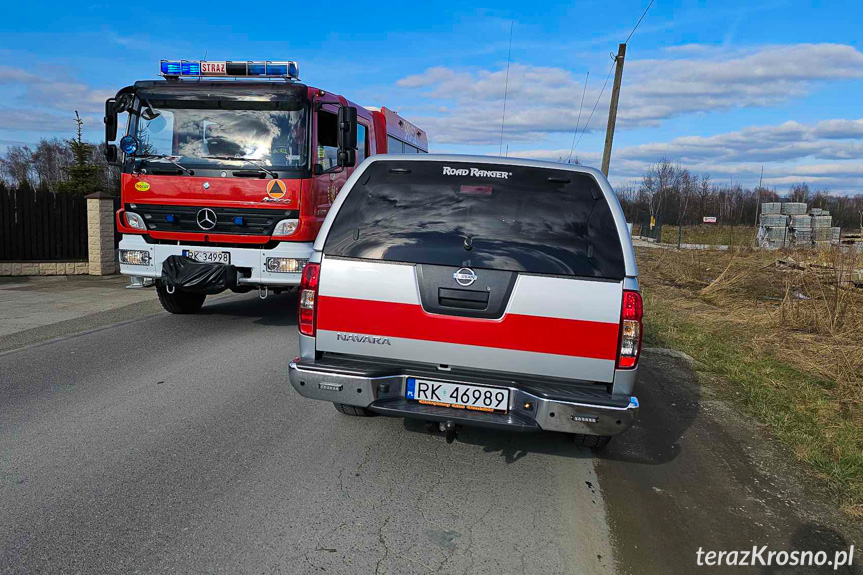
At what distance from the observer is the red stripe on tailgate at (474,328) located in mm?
3727

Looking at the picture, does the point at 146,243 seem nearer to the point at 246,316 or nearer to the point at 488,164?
the point at 246,316

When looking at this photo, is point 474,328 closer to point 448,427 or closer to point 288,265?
point 448,427

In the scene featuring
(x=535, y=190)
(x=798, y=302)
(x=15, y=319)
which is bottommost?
(x=15, y=319)

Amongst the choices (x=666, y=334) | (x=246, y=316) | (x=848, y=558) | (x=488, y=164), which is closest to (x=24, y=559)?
(x=488, y=164)

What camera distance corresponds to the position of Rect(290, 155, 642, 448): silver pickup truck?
3725 millimetres

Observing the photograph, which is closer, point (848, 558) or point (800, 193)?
point (848, 558)

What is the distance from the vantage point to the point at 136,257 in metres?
8.27

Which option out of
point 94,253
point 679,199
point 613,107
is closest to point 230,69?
point 94,253

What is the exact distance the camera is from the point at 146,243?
8227 mm

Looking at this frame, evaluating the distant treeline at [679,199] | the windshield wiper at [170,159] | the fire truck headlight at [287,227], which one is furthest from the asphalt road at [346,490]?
the distant treeline at [679,199]

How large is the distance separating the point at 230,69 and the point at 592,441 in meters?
6.69

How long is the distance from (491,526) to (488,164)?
2.21m

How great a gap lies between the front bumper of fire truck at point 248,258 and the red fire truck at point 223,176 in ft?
0.04

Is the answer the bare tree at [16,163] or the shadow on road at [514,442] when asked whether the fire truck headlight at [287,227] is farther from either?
the bare tree at [16,163]
